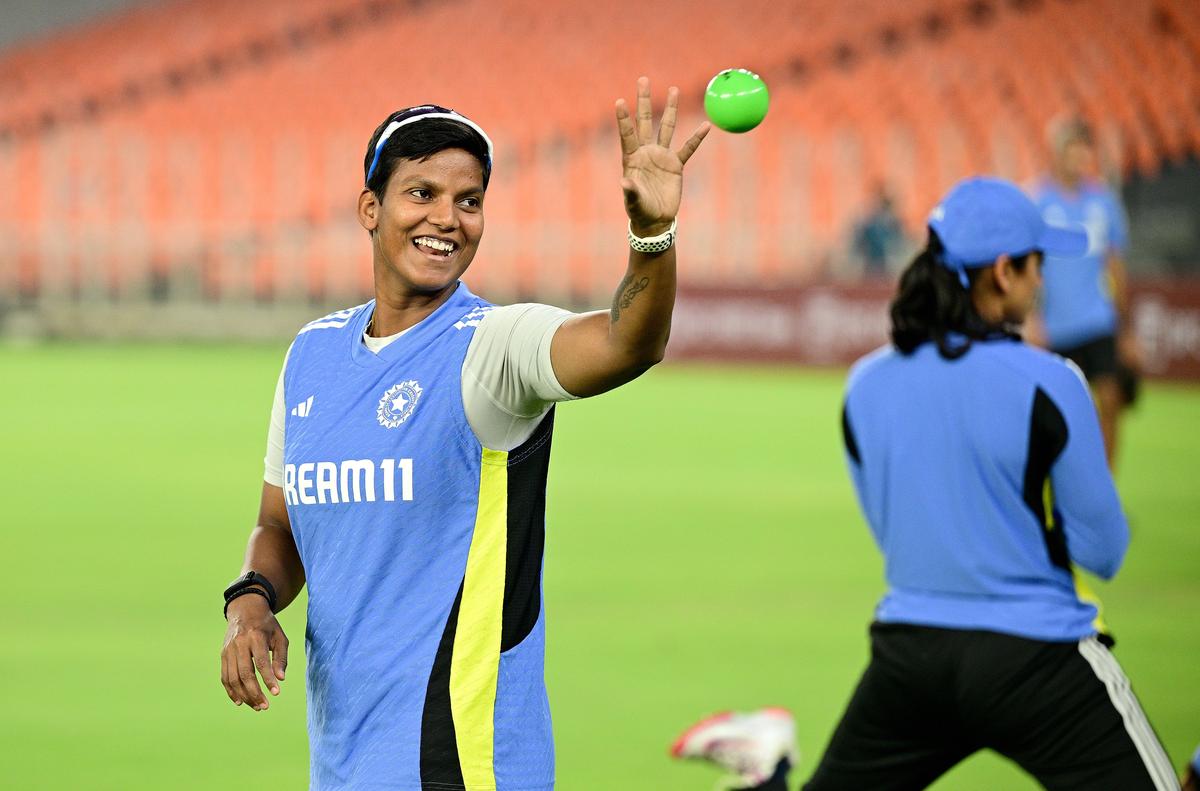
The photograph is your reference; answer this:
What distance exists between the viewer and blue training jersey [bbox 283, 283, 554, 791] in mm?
3342

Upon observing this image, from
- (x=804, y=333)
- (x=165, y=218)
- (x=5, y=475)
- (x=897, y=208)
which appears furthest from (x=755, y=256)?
(x=5, y=475)

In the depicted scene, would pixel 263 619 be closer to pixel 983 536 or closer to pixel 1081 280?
pixel 983 536

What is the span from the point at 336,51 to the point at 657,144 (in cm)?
3564

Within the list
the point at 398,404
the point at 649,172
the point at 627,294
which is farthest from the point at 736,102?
the point at 398,404

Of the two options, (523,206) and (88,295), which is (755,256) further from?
(88,295)

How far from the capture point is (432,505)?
3.38 meters

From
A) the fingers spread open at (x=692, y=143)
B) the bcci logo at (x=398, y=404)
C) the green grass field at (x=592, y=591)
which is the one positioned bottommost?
the green grass field at (x=592, y=591)

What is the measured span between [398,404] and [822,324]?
70.0ft

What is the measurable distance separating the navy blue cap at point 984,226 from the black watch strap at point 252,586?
1.94 metres

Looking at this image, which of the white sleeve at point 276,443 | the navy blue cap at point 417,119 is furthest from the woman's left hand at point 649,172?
the white sleeve at point 276,443

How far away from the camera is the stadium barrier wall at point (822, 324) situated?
22125 millimetres

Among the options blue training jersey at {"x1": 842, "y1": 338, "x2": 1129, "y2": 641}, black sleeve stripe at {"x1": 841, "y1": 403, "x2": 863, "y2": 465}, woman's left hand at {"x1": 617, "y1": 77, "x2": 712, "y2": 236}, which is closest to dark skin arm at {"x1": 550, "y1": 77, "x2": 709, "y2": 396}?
woman's left hand at {"x1": 617, "y1": 77, "x2": 712, "y2": 236}

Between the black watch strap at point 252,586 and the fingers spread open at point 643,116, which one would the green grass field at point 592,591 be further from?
the fingers spread open at point 643,116

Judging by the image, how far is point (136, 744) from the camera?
6875 mm
